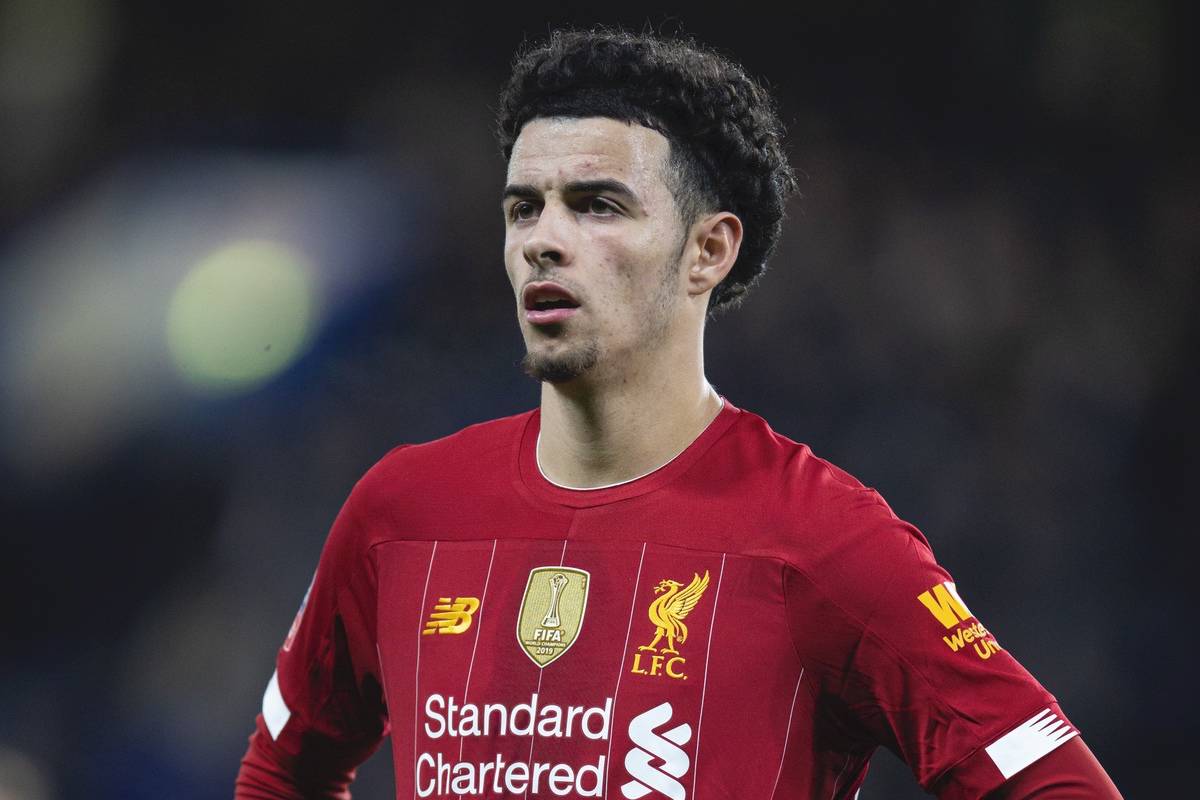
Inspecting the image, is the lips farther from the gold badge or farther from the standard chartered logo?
the standard chartered logo

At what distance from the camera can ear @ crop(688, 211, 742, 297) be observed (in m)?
2.38

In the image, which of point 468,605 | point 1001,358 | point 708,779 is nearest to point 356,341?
point 1001,358

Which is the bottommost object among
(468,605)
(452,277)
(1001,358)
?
(468,605)

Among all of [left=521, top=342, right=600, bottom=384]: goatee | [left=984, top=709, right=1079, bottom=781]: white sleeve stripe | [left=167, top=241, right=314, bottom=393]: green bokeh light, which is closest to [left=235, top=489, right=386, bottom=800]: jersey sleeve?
[left=521, top=342, right=600, bottom=384]: goatee

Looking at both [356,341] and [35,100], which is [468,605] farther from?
[35,100]

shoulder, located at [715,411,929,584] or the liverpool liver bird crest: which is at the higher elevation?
shoulder, located at [715,411,929,584]

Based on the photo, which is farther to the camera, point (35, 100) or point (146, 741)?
point (35, 100)

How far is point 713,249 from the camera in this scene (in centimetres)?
242

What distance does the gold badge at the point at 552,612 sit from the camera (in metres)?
2.16

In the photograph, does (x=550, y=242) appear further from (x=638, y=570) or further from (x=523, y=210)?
(x=638, y=570)

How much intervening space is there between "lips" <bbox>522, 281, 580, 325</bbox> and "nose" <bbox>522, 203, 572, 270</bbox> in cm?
3

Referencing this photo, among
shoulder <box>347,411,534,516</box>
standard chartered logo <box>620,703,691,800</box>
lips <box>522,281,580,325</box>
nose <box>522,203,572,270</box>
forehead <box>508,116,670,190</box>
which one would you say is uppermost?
forehead <box>508,116,670,190</box>

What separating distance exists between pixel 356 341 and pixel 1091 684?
302 centimetres

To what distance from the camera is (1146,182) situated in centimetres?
520
